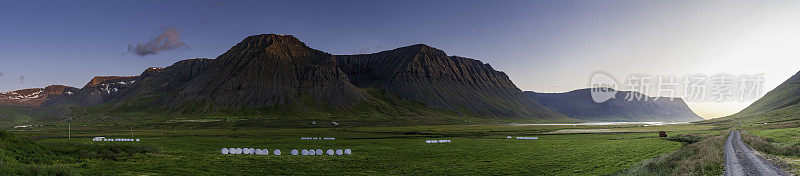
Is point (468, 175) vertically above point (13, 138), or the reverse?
point (13, 138)

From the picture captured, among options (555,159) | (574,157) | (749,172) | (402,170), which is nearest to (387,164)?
(402,170)

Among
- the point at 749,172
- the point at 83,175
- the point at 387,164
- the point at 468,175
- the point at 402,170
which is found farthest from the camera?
the point at 387,164

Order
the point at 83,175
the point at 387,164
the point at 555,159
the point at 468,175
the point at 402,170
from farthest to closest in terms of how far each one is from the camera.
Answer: the point at 555,159 → the point at 387,164 → the point at 402,170 → the point at 468,175 → the point at 83,175

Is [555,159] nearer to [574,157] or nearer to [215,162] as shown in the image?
[574,157]

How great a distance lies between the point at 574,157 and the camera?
161ft

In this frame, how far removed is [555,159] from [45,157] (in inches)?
2133

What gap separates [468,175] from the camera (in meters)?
35.8

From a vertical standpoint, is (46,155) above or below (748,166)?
above

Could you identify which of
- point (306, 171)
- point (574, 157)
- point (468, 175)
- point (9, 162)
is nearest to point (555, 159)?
point (574, 157)

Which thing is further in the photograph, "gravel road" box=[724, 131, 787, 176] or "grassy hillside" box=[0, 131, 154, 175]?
"grassy hillside" box=[0, 131, 154, 175]

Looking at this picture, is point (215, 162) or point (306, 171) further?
point (215, 162)

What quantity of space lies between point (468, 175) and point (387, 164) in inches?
443

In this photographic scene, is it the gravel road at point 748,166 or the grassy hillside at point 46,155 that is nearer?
the gravel road at point 748,166

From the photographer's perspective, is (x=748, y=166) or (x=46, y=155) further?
(x=46, y=155)
